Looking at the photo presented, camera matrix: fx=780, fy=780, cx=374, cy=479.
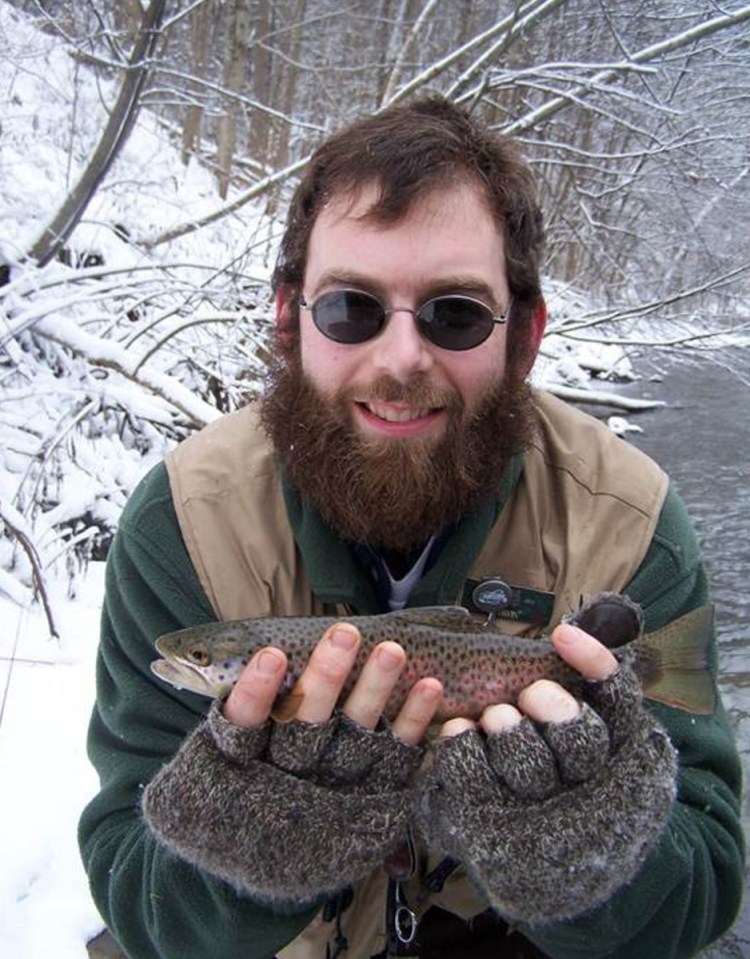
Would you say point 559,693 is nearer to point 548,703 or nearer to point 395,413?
point 548,703

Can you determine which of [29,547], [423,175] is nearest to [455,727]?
[423,175]

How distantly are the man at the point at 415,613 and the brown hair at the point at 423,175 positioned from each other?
1 centimetres

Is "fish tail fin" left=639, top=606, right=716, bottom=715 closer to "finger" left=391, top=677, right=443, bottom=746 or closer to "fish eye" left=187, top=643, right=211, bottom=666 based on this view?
"finger" left=391, top=677, right=443, bottom=746

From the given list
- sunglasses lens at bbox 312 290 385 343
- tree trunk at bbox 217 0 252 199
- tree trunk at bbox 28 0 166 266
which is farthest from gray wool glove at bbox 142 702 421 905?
tree trunk at bbox 217 0 252 199

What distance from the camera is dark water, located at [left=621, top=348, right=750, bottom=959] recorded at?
19.4ft

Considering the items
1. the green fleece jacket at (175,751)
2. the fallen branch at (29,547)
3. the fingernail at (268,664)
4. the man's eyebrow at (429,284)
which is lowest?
the fallen branch at (29,547)

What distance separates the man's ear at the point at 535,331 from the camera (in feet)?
7.91

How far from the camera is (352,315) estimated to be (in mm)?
2070

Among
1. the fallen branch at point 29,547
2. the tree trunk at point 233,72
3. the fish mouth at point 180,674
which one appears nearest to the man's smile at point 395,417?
the fish mouth at point 180,674

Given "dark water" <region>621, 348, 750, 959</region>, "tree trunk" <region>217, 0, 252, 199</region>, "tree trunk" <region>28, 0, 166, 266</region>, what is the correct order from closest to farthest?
"dark water" <region>621, 348, 750, 959</region>
"tree trunk" <region>28, 0, 166, 266</region>
"tree trunk" <region>217, 0, 252, 199</region>

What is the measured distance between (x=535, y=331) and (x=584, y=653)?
118cm

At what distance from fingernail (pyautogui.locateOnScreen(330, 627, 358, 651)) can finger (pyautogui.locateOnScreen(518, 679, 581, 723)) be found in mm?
405

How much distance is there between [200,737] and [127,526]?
688 millimetres

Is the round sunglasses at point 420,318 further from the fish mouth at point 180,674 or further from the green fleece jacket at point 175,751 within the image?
the fish mouth at point 180,674
